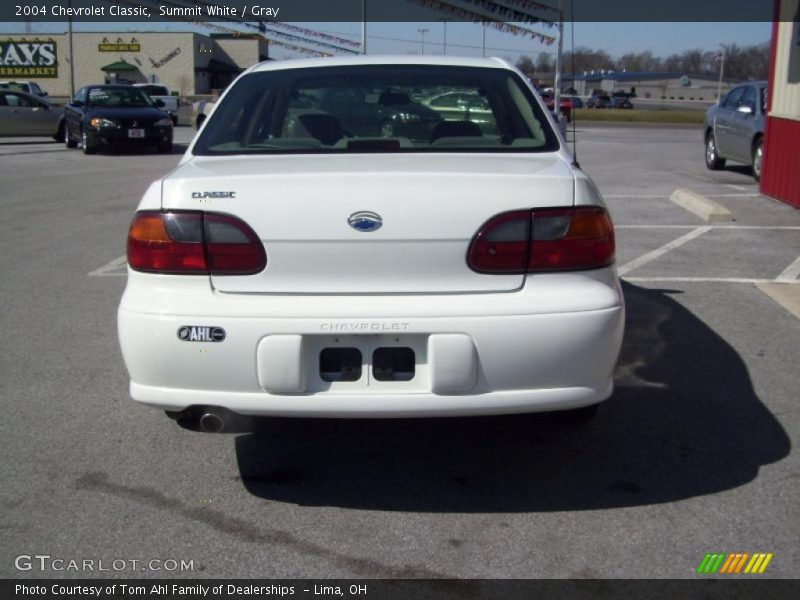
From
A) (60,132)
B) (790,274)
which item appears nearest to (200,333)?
(790,274)

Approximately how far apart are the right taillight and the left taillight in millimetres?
766

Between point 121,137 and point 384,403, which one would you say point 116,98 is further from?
point 384,403

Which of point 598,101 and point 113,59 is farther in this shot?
point 598,101

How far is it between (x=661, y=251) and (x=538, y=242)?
5.53 metres

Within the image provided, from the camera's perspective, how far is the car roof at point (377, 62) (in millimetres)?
4574

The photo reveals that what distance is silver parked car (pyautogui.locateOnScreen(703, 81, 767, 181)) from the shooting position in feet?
45.7

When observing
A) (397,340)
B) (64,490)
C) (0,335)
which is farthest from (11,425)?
(397,340)

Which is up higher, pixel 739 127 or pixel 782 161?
pixel 739 127

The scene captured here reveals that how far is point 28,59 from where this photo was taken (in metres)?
62.1

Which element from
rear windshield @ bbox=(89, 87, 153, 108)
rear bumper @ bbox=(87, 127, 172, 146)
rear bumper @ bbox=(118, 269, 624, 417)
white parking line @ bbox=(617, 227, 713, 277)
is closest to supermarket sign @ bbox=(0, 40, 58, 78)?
rear windshield @ bbox=(89, 87, 153, 108)

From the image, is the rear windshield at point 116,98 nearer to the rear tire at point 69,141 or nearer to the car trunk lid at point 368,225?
the rear tire at point 69,141

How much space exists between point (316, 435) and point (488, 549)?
4.10 feet

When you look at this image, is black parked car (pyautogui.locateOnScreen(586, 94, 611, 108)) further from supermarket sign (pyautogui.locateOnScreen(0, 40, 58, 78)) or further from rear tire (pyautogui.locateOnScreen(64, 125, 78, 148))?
rear tire (pyautogui.locateOnScreen(64, 125, 78, 148))
